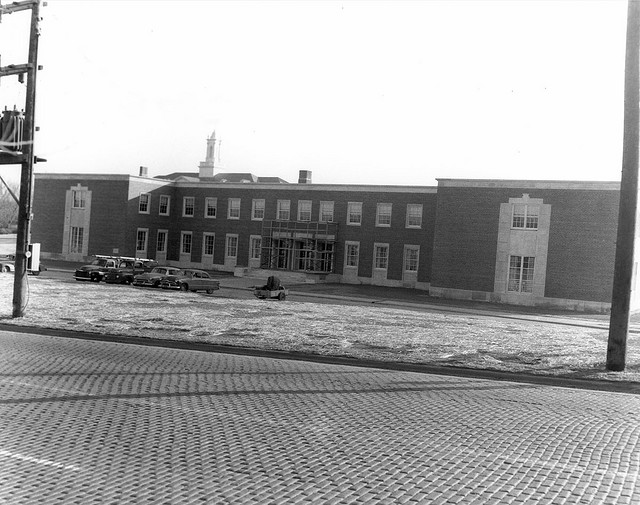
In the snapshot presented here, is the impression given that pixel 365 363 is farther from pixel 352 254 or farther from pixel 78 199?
pixel 78 199

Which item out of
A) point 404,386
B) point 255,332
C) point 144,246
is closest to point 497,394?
point 404,386

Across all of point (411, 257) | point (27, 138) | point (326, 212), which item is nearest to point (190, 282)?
point (27, 138)

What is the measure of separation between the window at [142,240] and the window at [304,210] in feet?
45.4

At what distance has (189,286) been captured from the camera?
4372 cm

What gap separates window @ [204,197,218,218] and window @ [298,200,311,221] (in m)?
8.43

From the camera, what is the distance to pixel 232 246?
6850 centimetres

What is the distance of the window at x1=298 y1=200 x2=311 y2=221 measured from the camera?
6494 cm

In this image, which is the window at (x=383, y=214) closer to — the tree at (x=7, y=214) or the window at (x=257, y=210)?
the window at (x=257, y=210)

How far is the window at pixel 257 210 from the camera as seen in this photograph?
67.0 metres

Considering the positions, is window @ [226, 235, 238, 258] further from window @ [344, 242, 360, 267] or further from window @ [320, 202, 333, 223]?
window @ [344, 242, 360, 267]

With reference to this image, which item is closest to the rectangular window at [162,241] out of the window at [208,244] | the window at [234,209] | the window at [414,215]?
the window at [208,244]

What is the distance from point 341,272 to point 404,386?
4965cm

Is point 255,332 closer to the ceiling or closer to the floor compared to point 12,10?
closer to the floor

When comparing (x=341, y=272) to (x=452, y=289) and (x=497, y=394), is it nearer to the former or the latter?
(x=452, y=289)
